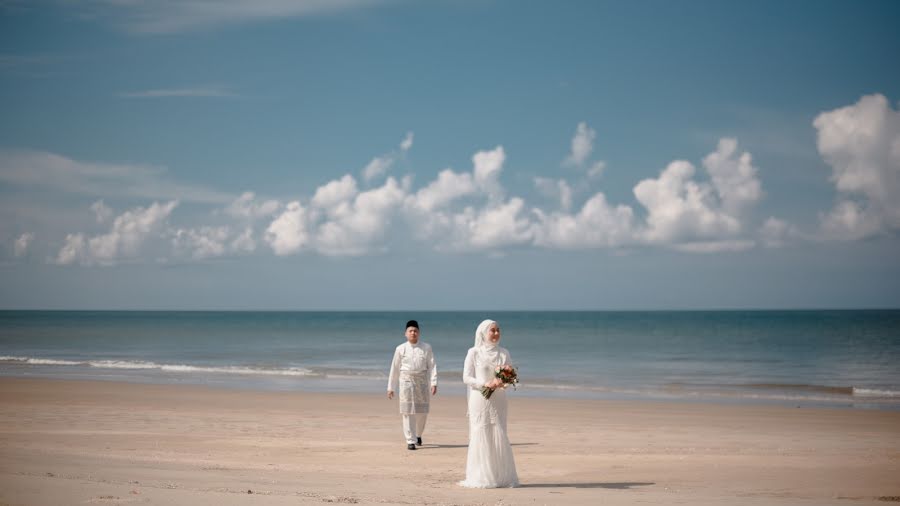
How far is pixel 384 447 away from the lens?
43.7ft

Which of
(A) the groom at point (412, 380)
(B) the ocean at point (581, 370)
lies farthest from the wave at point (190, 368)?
(A) the groom at point (412, 380)

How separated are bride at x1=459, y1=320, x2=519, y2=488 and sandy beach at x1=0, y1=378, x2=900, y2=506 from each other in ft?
0.83

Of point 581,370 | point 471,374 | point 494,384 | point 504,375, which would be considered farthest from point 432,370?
point 581,370

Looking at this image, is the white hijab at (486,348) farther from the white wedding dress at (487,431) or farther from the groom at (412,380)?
the groom at (412,380)

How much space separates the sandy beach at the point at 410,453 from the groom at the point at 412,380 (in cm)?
46

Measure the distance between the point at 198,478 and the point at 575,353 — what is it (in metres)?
44.1

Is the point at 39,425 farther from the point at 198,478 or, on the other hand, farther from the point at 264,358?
the point at 264,358

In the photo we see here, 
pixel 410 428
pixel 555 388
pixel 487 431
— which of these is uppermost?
pixel 487 431

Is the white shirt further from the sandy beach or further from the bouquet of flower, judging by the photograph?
the bouquet of flower

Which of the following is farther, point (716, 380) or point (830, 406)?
point (716, 380)

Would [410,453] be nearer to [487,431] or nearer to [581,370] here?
[487,431]

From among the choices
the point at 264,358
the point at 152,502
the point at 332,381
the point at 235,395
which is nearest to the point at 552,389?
the point at 332,381

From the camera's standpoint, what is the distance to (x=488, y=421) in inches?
380

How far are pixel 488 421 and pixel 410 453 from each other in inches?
135
